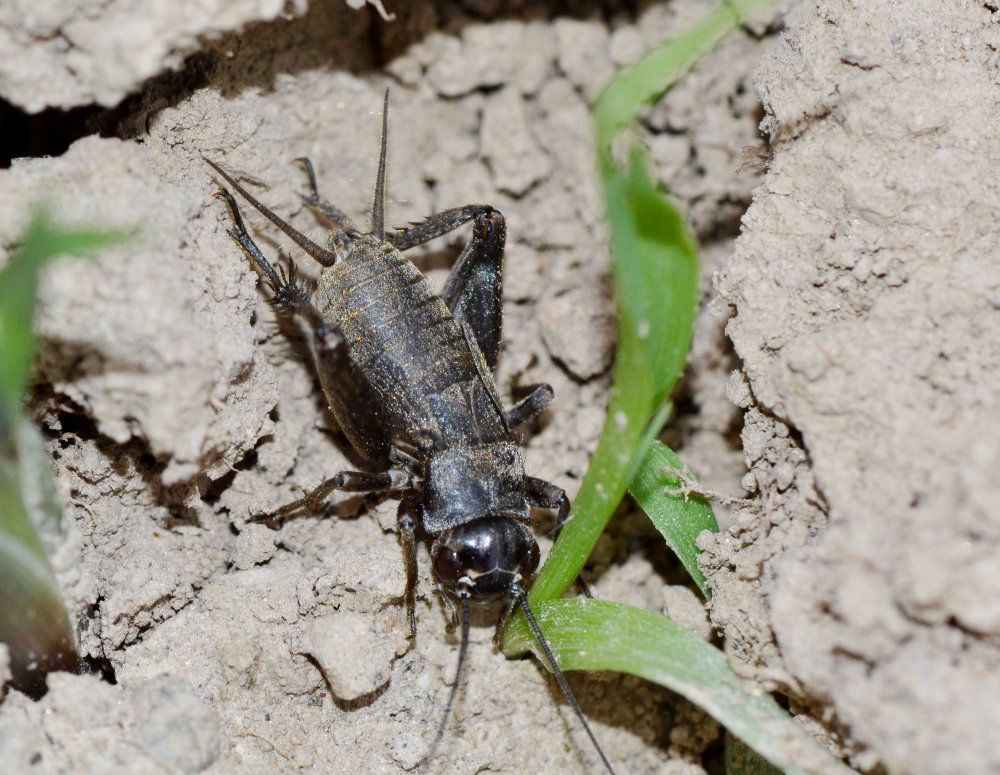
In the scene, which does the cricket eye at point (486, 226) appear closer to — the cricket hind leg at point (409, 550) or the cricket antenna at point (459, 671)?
the cricket hind leg at point (409, 550)

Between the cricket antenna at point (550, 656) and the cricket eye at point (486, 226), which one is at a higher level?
the cricket eye at point (486, 226)

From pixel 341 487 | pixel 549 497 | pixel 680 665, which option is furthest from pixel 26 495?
pixel 680 665

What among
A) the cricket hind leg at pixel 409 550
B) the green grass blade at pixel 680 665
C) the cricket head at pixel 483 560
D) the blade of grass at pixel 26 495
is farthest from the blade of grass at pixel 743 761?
the blade of grass at pixel 26 495

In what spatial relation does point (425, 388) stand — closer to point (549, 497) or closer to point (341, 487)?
point (341, 487)

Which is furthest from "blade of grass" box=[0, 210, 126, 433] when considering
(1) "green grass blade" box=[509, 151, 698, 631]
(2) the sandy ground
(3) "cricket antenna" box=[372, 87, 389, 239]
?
(3) "cricket antenna" box=[372, 87, 389, 239]

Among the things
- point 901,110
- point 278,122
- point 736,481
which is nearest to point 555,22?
point 278,122

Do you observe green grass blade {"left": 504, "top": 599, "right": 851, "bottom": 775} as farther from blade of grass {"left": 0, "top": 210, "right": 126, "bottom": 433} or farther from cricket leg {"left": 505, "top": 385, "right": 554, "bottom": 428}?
blade of grass {"left": 0, "top": 210, "right": 126, "bottom": 433}
